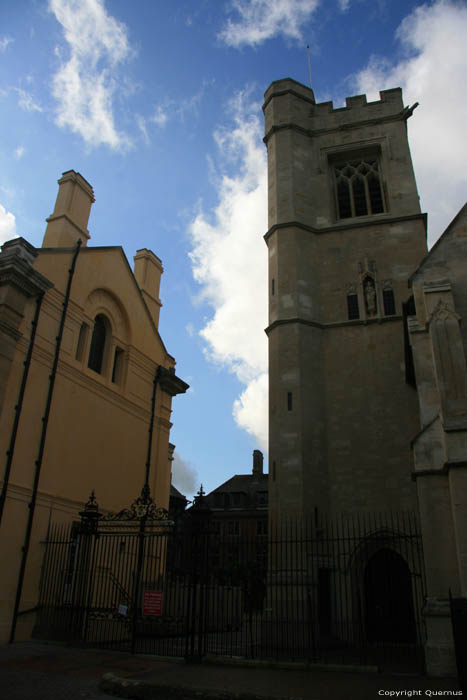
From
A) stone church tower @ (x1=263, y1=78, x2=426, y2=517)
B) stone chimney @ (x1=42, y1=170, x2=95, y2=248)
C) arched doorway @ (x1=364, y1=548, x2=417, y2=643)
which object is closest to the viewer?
arched doorway @ (x1=364, y1=548, x2=417, y2=643)

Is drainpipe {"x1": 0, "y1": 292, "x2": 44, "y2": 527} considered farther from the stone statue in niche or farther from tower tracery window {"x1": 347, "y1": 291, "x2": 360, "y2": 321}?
the stone statue in niche

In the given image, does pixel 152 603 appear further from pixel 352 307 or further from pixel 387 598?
pixel 352 307

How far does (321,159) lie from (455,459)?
62.8 feet

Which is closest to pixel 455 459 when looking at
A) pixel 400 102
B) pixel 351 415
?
pixel 351 415

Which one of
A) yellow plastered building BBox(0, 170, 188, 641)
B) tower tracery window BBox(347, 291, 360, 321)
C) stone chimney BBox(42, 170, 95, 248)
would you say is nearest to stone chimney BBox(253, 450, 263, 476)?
yellow plastered building BBox(0, 170, 188, 641)

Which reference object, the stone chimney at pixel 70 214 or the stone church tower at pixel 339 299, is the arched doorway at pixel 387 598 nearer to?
the stone church tower at pixel 339 299

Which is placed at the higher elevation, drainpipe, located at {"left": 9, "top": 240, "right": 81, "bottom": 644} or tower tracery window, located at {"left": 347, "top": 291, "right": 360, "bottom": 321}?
tower tracery window, located at {"left": 347, "top": 291, "right": 360, "bottom": 321}

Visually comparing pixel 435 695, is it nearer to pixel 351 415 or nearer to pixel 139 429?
pixel 351 415

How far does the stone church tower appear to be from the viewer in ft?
63.1

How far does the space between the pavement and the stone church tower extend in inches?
316

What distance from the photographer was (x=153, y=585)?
1742cm

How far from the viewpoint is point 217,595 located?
16016 mm

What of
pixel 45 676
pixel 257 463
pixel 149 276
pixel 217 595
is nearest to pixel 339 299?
pixel 149 276

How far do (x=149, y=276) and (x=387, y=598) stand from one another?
15983 millimetres
